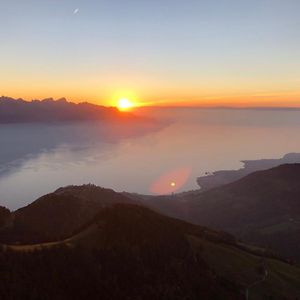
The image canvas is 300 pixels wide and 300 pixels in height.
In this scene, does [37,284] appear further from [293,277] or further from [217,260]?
A: [293,277]

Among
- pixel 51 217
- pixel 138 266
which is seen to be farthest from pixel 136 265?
pixel 51 217

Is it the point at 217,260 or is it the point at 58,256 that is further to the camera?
the point at 217,260

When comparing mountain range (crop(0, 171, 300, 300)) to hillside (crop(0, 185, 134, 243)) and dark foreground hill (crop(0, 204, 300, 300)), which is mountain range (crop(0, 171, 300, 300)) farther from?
hillside (crop(0, 185, 134, 243))

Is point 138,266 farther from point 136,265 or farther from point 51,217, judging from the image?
point 51,217

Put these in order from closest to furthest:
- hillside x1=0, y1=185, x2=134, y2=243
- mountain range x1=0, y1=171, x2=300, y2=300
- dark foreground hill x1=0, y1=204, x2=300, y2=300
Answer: dark foreground hill x1=0, y1=204, x2=300, y2=300, mountain range x1=0, y1=171, x2=300, y2=300, hillside x1=0, y1=185, x2=134, y2=243

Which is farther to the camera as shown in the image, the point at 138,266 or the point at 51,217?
the point at 51,217

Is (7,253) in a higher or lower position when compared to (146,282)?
higher

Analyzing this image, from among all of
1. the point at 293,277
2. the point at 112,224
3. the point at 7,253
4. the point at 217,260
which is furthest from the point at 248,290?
the point at 7,253

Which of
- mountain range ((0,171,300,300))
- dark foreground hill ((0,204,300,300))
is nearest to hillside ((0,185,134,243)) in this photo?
mountain range ((0,171,300,300))

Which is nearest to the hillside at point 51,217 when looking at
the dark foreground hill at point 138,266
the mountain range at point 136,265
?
the mountain range at point 136,265
